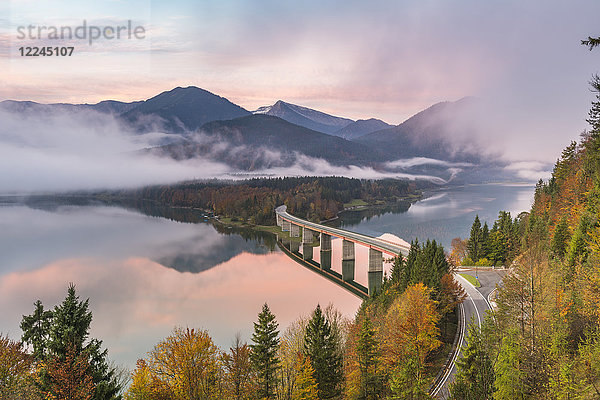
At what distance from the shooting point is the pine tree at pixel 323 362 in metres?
18.4

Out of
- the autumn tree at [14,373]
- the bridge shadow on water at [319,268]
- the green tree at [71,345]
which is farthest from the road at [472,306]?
the autumn tree at [14,373]

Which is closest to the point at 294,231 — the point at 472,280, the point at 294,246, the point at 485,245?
the point at 294,246

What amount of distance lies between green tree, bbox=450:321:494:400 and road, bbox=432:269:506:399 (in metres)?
4.26

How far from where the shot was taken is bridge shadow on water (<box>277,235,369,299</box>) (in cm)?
5134

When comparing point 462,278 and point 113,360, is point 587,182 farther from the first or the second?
point 113,360

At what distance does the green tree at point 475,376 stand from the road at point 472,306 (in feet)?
14.0

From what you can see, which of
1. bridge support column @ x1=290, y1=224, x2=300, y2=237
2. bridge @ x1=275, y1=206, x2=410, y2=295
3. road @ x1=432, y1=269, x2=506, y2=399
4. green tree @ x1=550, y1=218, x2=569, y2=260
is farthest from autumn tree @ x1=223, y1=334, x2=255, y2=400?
bridge support column @ x1=290, y1=224, x2=300, y2=237

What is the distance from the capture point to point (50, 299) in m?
44.2

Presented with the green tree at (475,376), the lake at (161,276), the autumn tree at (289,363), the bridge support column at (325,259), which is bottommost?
the bridge support column at (325,259)

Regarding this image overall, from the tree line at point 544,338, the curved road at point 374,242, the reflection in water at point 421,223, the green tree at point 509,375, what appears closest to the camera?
the tree line at point 544,338

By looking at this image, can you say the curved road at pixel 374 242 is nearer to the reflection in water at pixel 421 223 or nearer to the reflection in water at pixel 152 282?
the reflection in water at pixel 152 282

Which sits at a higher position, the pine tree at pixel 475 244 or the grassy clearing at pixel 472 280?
the pine tree at pixel 475 244

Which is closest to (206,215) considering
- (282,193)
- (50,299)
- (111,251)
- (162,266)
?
(282,193)

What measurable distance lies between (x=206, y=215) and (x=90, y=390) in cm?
12446
